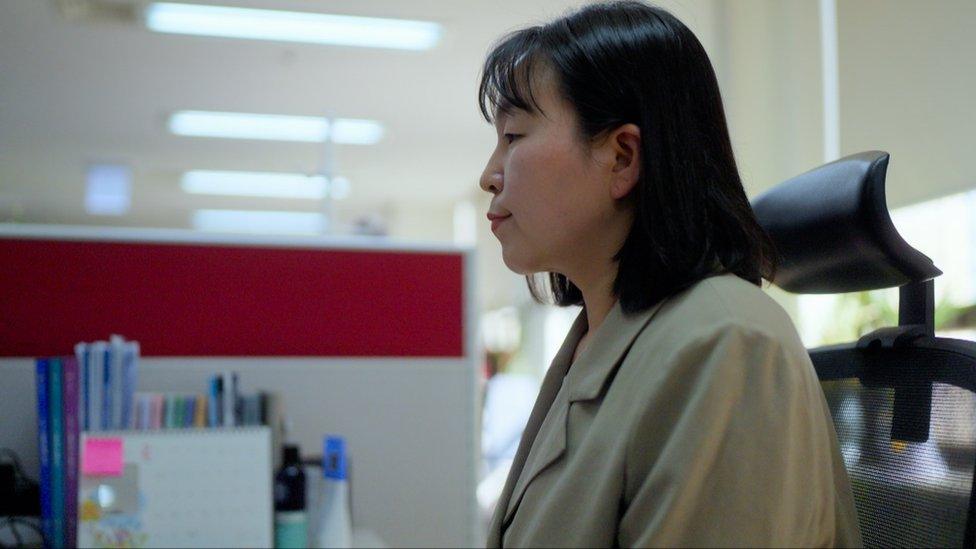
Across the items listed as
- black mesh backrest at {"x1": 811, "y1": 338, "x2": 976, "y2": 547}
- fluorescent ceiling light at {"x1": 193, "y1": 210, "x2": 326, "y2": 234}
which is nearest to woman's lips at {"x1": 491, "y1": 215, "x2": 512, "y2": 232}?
black mesh backrest at {"x1": 811, "y1": 338, "x2": 976, "y2": 547}

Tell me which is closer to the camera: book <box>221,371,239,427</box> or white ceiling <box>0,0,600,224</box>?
book <box>221,371,239,427</box>

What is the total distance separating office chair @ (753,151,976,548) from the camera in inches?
33.1

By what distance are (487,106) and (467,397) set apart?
1.44 metres

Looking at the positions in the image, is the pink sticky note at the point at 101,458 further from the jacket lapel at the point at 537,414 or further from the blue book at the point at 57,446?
the jacket lapel at the point at 537,414

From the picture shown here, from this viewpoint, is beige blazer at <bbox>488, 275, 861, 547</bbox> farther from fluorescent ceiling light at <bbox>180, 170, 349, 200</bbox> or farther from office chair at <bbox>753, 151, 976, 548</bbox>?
fluorescent ceiling light at <bbox>180, 170, 349, 200</bbox>

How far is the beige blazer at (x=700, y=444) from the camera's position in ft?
2.31

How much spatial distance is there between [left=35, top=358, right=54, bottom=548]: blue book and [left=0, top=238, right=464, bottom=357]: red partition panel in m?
0.38

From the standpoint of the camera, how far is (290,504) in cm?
176

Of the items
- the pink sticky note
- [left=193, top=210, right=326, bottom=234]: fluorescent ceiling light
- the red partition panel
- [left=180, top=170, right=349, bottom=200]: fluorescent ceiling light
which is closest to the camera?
the pink sticky note

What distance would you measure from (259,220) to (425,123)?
3614mm

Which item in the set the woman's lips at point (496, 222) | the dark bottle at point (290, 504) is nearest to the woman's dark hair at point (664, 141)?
the woman's lips at point (496, 222)

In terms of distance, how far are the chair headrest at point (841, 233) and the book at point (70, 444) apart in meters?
1.29

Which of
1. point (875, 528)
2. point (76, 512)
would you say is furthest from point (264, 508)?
point (875, 528)

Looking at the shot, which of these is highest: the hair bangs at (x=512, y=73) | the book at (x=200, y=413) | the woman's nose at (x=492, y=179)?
the hair bangs at (x=512, y=73)
